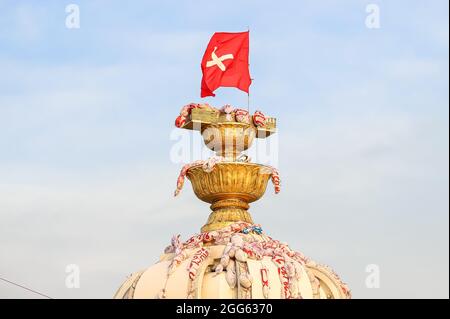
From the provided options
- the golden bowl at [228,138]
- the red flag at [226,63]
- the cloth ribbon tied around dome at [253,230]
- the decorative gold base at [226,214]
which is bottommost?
the cloth ribbon tied around dome at [253,230]

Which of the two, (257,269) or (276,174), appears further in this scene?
(276,174)

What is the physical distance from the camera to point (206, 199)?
59.1m

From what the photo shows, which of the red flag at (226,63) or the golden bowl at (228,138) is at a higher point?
the red flag at (226,63)

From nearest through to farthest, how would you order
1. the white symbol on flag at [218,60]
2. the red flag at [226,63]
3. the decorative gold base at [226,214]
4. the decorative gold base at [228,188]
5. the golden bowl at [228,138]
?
the decorative gold base at [226,214] → the decorative gold base at [228,188] → the golden bowl at [228,138] → the red flag at [226,63] → the white symbol on flag at [218,60]

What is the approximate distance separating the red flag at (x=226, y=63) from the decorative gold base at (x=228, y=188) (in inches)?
145

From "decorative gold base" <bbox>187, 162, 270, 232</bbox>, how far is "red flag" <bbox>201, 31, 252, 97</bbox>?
369 centimetres

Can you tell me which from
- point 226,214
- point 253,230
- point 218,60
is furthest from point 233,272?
point 218,60

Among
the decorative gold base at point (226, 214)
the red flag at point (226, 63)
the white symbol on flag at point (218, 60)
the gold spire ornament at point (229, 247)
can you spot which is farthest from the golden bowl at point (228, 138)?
the white symbol on flag at point (218, 60)

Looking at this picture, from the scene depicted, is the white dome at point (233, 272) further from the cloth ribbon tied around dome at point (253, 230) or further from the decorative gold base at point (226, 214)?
the decorative gold base at point (226, 214)

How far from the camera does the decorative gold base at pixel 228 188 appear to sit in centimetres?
5838

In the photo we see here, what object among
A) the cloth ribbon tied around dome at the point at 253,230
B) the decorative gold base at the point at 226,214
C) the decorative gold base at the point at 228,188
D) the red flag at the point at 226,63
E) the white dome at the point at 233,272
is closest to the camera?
the white dome at the point at 233,272
